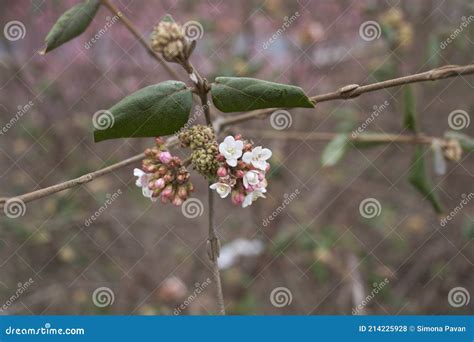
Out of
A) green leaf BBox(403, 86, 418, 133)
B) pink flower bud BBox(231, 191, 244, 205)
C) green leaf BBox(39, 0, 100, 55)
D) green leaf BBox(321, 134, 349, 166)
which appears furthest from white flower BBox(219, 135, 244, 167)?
green leaf BBox(403, 86, 418, 133)

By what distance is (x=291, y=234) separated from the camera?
399 cm

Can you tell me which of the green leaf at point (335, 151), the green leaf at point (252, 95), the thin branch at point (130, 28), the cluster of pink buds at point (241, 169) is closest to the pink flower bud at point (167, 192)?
the cluster of pink buds at point (241, 169)

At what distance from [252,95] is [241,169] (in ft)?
0.75

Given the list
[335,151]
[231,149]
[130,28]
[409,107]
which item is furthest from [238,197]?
[409,107]

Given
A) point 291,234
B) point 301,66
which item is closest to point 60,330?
point 291,234

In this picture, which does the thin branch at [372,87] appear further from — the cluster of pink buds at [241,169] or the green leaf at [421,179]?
the green leaf at [421,179]

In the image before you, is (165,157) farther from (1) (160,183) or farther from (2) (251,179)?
(2) (251,179)

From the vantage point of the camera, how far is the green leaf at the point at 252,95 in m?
1.47

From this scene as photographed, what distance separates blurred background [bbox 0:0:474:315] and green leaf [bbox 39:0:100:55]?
1.90 metres

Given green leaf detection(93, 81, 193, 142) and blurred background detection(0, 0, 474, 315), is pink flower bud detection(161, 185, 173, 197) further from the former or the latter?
blurred background detection(0, 0, 474, 315)

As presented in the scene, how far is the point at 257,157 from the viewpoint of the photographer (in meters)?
1.60

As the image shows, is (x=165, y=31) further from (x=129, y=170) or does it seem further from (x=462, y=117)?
(x=129, y=170)

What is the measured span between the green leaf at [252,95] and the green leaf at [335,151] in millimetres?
1012

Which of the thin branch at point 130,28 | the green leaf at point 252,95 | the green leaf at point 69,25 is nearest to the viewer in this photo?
the green leaf at point 252,95
